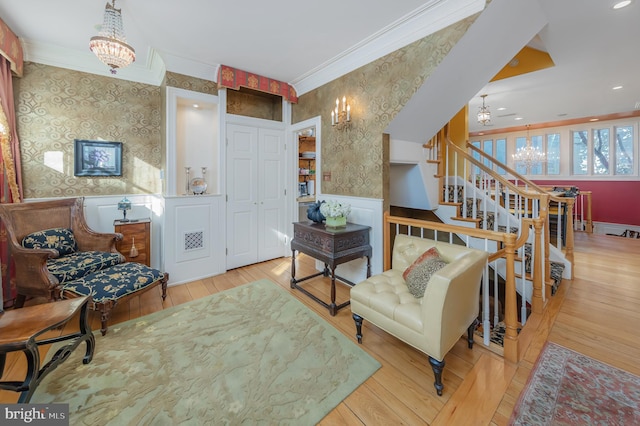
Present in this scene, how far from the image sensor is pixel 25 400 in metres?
1.42

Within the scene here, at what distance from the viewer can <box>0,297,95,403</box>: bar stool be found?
4.68 ft

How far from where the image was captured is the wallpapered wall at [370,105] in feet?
7.84

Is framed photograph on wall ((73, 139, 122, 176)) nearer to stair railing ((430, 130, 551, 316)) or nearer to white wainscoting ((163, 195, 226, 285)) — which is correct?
white wainscoting ((163, 195, 226, 285))

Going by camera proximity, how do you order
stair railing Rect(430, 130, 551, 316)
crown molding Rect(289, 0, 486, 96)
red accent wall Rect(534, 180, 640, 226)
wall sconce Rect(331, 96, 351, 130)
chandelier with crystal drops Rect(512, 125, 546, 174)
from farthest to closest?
chandelier with crystal drops Rect(512, 125, 546, 174)
red accent wall Rect(534, 180, 640, 226)
wall sconce Rect(331, 96, 351, 130)
stair railing Rect(430, 130, 551, 316)
crown molding Rect(289, 0, 486, 96)

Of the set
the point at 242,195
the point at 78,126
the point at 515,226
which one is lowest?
the point at 515,226

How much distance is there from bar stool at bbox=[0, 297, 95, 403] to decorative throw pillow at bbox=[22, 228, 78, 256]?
3.50ft

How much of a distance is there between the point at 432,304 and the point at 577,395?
102 centimetres

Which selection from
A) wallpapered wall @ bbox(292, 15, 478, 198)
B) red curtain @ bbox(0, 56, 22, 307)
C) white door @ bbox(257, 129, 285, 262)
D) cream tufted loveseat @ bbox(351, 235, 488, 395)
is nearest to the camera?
cream tufted loveseat @ bbox(351, 235, 488, 395)

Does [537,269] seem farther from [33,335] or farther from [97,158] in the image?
[97,158]

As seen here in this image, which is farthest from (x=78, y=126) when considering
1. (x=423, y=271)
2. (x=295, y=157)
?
(x=423, y=271)

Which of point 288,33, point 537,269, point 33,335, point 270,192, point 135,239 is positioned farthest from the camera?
point 270,192

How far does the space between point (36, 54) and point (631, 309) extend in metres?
6.80

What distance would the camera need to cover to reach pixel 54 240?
8.64ft

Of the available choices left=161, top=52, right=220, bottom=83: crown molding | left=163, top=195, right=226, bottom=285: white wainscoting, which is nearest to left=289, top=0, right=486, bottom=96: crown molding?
left=161, top=52, right=220, bottom=83: crown molding
